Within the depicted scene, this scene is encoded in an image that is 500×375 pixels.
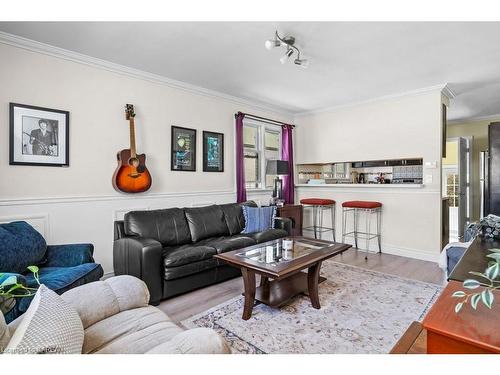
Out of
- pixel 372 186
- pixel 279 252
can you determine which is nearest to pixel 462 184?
pixel 372 186

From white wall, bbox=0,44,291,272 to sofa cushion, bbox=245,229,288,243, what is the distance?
1.09 m

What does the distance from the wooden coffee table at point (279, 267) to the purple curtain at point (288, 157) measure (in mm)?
2431

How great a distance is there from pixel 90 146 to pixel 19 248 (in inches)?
53.4

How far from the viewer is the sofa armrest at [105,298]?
146 centimetres

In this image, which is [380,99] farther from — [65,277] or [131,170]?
[65,277]

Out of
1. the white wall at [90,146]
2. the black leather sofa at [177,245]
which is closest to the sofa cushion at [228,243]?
the black leather sofa at [177,245]

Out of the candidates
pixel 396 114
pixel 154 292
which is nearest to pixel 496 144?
pixel 396 114

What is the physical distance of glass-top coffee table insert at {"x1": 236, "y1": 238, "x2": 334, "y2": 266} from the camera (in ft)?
8.24

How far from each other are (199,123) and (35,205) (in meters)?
2.27

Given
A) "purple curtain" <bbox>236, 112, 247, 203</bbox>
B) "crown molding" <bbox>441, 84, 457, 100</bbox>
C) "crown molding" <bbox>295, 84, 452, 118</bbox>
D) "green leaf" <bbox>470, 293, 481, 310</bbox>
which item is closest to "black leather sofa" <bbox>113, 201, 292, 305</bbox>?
"purple curtain" <bbox>236, 112, 247, 203</bbox>

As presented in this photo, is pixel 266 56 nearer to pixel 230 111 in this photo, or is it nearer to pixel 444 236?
pixel 230 111
